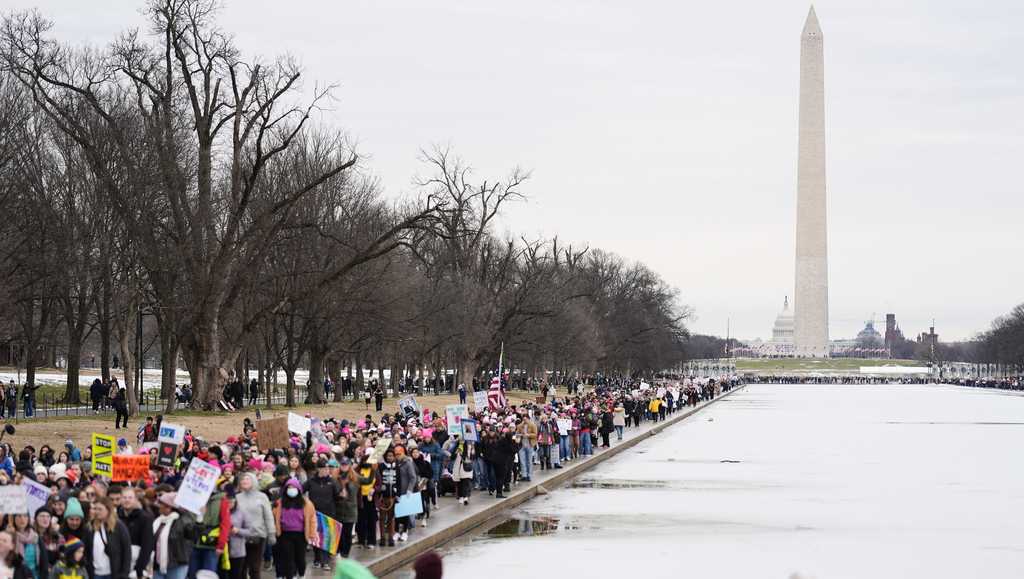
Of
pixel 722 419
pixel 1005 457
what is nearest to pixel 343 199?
pixel 722 419

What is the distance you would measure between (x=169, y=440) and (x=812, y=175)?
132245mm

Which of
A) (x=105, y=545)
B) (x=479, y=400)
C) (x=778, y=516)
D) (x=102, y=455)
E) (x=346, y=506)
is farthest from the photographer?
(x=479, y=400)

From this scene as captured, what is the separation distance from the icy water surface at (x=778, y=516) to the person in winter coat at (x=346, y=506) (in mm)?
1365

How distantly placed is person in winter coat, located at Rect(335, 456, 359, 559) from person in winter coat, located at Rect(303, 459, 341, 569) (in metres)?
0.12

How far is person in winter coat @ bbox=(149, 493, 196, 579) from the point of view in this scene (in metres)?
14.0

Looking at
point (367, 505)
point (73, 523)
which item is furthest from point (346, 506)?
point (73, 523)

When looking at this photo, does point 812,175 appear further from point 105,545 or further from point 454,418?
point 105,545

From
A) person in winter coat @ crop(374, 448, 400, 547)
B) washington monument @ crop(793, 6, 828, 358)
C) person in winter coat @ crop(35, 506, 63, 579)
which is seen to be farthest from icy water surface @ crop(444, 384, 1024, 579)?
washington monument @ crop(793, 6, 828, 358)

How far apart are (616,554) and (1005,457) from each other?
74.1 ft

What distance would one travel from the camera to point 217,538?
14672mm

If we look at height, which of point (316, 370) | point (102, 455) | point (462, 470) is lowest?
point (462, 470)

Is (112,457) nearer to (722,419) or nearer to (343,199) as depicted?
(343,199)

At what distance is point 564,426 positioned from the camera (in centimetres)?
3769

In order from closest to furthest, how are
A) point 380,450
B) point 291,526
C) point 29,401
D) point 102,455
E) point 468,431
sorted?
point 291,526, point 102,455, point 380,450, point 468,431, point 29,401
